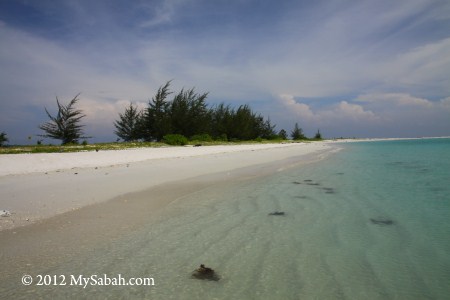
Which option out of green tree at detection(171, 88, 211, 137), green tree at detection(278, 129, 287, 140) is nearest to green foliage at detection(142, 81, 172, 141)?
green tree at detection(171, 88, 211, 137)

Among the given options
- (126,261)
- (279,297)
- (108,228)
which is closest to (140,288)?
(126,261)

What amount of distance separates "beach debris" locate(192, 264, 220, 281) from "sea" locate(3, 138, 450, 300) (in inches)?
1.7

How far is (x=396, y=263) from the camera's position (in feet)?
8.64

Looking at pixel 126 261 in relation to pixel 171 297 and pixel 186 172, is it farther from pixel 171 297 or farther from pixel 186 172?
pixel 186 172

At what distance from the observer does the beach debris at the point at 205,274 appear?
91.7 inches

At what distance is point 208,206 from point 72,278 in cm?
265

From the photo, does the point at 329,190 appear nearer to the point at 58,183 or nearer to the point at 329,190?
the point at 329,190

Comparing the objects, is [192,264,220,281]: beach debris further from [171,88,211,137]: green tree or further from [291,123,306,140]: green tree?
[291,123,306,140]: green tree

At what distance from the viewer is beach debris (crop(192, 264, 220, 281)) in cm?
233

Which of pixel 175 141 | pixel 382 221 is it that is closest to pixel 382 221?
pixel 382 221

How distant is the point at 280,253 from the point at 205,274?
2.77 feet

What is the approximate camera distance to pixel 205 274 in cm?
239

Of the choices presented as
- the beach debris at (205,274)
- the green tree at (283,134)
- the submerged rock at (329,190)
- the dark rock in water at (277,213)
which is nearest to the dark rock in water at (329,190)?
the submerged rock at (329,190)

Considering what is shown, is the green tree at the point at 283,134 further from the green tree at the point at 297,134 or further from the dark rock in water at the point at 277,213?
the dark rock in water at the point at 277,213
